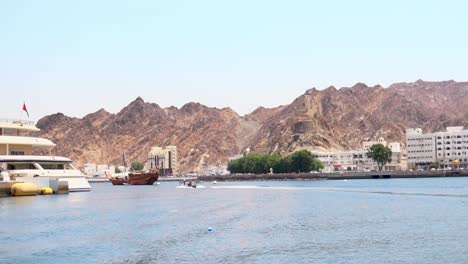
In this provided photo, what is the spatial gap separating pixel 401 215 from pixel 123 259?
4003 cm

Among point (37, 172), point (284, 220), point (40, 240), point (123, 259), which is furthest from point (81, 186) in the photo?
point (123, 259)

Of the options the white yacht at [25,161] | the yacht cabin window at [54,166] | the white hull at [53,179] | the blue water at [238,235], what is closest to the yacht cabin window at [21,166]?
the white yacht at [25,161]

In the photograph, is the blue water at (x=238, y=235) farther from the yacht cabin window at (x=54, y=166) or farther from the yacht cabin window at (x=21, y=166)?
the yacht cabin window at (x=54, y=166)

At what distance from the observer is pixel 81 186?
13638 cm

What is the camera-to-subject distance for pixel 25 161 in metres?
120

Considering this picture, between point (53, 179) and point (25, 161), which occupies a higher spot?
point (25, 161)

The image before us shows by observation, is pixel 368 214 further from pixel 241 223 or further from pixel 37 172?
pixel 37 172

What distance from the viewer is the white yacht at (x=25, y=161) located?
119m

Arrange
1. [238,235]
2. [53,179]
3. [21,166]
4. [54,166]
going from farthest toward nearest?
1. [54,166]
2. [53,179]
3. [21,166]
4. [238,235]

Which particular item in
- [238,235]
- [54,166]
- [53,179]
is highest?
[54,166]

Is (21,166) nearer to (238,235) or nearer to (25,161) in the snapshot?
(25,161)

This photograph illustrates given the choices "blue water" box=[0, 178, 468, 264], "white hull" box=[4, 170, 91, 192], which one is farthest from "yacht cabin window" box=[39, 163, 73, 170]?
"blue water" box=[0, 178, 468, 264]

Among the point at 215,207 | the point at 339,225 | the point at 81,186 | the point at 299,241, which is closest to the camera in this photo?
the point at 299,241

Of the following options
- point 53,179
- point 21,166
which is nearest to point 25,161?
point 21,166
